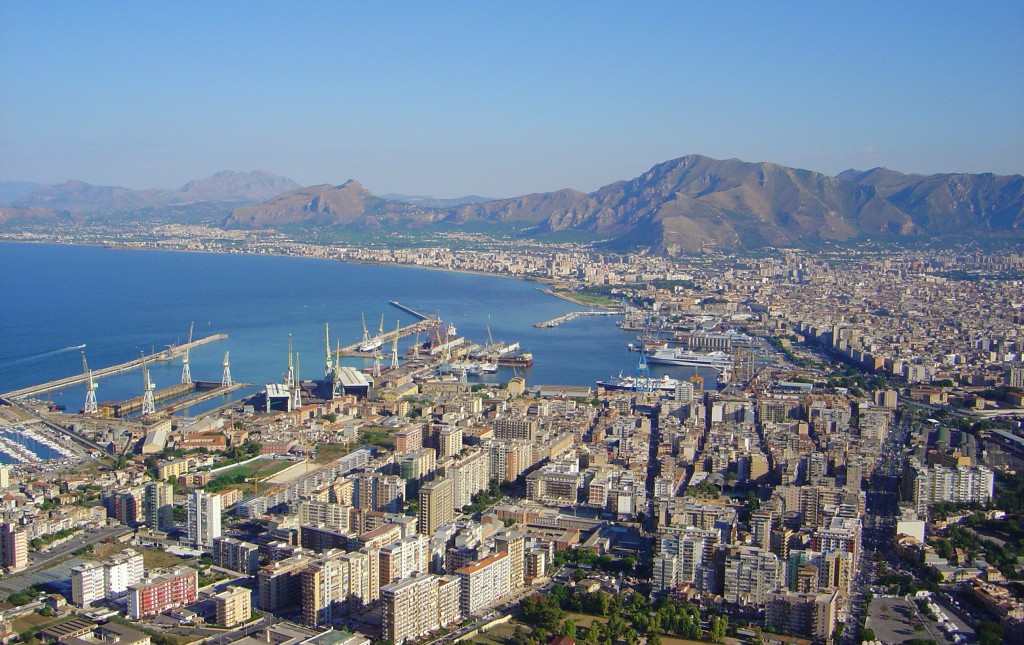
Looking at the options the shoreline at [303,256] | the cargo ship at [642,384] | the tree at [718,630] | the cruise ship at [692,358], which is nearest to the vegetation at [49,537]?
the tree at [718,630]

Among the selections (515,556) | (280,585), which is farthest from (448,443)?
(280,585)

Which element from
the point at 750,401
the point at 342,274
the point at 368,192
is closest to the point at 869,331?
the point at 750,401

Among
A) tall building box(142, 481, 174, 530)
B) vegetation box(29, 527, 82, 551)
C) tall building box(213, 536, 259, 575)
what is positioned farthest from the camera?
tall building box(142, 481, 174, 530)

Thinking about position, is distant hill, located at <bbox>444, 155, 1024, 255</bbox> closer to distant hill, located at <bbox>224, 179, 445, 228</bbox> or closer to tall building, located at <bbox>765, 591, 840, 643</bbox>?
distant hill, located at <bbox>224, 179, 445, 228</bbox>

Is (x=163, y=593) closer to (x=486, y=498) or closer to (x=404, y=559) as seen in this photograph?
(x=404, y=559)

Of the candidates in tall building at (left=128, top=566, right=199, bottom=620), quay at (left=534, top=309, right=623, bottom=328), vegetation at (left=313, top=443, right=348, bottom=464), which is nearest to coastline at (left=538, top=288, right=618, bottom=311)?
quay at (left=534, top=309, right=623, bottom=328)

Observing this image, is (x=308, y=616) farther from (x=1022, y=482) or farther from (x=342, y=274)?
(x=342, y=274)
